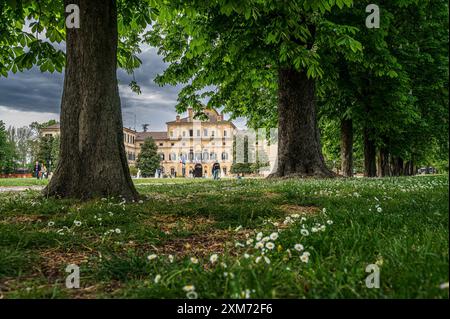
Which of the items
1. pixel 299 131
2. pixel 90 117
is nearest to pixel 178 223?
pixel 90 117

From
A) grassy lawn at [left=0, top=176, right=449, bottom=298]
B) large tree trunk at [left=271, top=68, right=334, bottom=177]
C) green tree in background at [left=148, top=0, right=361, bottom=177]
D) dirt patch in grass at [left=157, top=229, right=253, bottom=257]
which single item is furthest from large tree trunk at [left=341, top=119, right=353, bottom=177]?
dirt patch in grass at [left=157, top=229, right=253, bottom=257]

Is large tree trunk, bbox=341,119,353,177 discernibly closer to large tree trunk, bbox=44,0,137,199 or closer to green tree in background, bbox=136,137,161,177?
large tree trunk, bbox=44,0,137,199

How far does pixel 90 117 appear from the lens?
652cm

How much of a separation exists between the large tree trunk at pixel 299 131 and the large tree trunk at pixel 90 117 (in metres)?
8.08

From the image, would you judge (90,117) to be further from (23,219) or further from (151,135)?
(151,135)

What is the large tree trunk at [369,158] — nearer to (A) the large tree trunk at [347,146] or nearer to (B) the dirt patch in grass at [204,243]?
(A) the large tree trunk at [347,146]

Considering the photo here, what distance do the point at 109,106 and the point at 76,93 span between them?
637mm

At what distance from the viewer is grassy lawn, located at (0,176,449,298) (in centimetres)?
199

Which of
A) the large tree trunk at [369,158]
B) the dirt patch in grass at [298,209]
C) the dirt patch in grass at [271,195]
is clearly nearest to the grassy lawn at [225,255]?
the dirt patch in grass at [298,209]

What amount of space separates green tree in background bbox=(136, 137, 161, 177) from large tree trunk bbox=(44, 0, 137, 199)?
74816 millimetres

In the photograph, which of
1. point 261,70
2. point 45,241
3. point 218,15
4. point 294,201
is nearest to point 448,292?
point 45,241

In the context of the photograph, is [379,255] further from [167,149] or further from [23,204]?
[167,149]

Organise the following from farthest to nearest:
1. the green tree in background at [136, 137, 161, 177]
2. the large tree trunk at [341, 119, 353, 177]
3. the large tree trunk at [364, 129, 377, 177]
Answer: the green tree in background at [136, 137, 161, 177] → the large tree trunk at [364, 129, 377, 177] → the large tree trunk at [341, 119, 353, 177]

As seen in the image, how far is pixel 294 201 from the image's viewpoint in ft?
20.2
